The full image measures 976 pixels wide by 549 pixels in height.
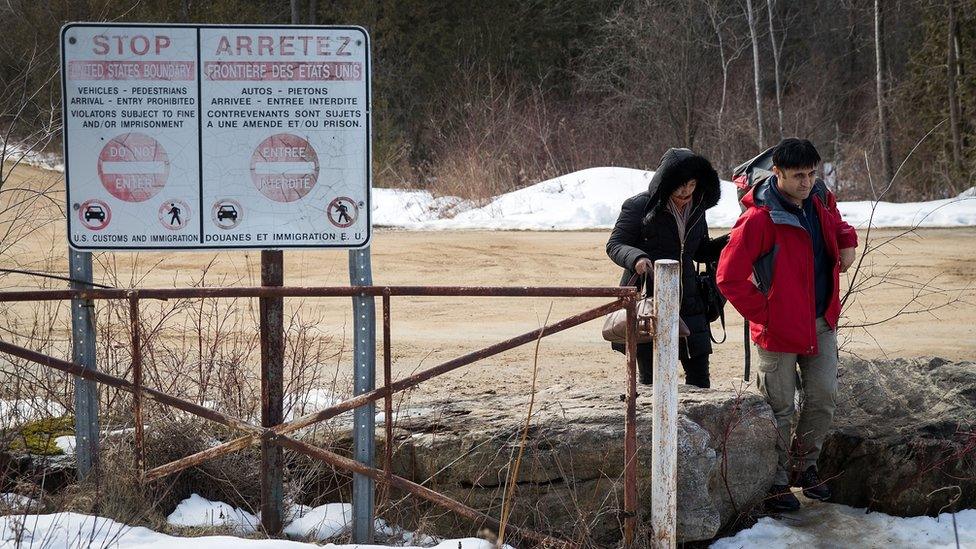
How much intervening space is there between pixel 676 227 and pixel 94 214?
2828 millimetres

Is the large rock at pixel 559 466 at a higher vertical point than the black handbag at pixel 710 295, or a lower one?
lower

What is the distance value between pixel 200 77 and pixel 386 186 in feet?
64.0

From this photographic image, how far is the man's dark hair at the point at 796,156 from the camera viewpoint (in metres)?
4.79

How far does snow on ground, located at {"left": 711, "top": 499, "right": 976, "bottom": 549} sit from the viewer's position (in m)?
4.93

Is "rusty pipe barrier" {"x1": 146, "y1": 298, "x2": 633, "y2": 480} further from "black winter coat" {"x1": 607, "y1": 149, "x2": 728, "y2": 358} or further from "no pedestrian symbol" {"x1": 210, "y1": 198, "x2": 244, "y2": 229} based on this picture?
"black winter coat" {"x1": 607, "y1": 149, "x2": 728, "y2": 358}

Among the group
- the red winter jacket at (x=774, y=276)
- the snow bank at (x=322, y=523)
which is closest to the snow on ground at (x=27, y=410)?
the snow bank at (x=322, y=523)

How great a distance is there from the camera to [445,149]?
25.3 m

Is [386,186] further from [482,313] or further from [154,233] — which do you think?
[154,233]

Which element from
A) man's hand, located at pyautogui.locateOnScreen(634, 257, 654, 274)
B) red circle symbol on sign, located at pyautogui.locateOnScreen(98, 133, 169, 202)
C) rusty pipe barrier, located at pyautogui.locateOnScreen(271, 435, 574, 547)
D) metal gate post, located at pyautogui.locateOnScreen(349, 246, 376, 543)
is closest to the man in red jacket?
man's hand, located at pyautogui.locateOnScreen(634, 257, 654, 274)

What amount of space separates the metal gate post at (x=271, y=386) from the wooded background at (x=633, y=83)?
15.7m

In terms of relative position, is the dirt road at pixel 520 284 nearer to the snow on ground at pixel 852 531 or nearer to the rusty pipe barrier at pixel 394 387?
the snow on ground at pixel 852 531

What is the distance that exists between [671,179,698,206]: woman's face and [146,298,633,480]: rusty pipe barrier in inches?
46.5

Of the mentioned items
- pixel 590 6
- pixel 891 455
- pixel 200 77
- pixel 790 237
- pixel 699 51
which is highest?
pixel 590 6

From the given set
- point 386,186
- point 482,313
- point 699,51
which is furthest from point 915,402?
point 699,51
